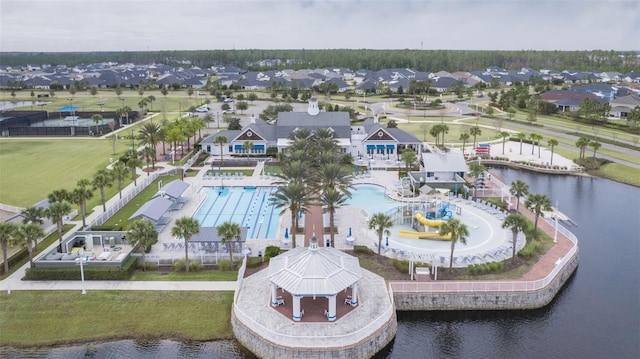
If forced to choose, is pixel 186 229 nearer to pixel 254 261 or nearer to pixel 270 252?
pixel 254 261

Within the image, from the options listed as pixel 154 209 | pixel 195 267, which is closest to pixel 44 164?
pixel 154 209

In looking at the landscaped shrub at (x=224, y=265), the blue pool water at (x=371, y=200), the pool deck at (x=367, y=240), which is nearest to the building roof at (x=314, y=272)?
the landscaped shrub at (x=224, y=265)

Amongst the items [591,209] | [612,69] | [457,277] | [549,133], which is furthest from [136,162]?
[612,69]

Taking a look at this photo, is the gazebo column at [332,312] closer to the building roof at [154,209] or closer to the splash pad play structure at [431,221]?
the splash pad play structure at [431,221]

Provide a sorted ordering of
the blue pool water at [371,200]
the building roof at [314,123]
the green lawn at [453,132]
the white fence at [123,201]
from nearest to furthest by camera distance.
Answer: the white fence at [123,201] → the blue pool water at [371,200] → the building roof at [314,123] → the green lawn at [453,132]

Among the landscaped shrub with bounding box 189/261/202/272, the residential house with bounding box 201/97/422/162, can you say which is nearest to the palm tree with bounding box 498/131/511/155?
the residential house with bounding box 201/97/422/162

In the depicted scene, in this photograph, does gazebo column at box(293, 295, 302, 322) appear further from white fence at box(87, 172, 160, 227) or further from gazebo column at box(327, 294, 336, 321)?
white fence at box(87, 172, 160, 227)

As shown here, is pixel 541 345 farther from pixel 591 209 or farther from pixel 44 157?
pixel 44 157
